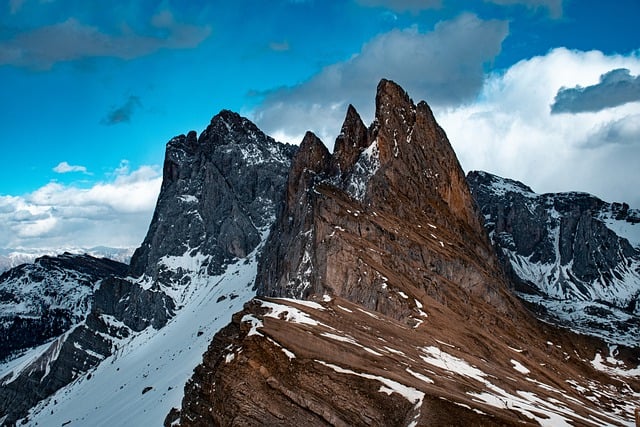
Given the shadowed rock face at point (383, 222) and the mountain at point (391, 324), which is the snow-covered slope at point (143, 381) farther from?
the shadowed rock face at point (383, 222)

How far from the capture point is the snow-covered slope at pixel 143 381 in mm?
98138

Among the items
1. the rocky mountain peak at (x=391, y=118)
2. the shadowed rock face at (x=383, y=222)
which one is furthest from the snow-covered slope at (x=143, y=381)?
the rocky mountain peak at (x=391, y=118)

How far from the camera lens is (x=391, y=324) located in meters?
84.0

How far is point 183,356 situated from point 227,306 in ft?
159

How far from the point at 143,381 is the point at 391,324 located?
72.4m

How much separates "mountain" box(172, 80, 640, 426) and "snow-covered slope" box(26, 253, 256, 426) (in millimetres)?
19270

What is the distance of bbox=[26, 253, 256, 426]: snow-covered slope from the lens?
98138 mm

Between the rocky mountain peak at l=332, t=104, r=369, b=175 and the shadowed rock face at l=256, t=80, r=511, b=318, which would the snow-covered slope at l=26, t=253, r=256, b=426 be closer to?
the shadowed rock face at l=256, t=80, r=511, b=318

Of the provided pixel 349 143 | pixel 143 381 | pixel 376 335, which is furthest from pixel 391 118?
pixel 376 335

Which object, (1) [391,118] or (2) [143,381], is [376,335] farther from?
(1) [391,118]

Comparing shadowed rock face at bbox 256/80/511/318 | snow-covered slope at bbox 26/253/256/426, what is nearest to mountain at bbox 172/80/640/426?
shadowed rock face at bbox 256/80/511/318

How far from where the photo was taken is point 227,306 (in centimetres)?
18425

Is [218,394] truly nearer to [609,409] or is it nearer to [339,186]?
[609,409]

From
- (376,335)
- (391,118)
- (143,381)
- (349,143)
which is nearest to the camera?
(376,335)
